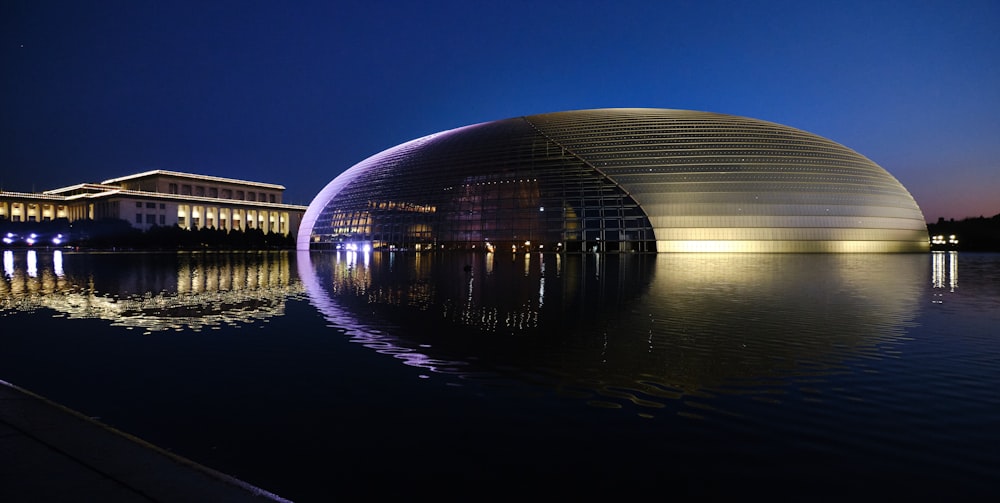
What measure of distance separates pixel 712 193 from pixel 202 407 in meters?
60.2

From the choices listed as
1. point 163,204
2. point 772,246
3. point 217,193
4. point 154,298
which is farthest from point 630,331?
point 217,193

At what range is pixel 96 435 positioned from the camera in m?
4.41

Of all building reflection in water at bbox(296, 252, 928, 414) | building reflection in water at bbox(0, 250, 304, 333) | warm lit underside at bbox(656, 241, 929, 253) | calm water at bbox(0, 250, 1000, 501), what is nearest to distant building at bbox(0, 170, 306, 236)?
warm lit underside at bbox(656, 241, 929, 253)

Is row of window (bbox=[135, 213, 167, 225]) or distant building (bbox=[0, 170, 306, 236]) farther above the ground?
distant building (bbox=[0, 170, 306, 236])

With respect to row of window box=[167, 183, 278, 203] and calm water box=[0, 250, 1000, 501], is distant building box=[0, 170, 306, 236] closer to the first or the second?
row of window box=[167, 183, 278, 203]

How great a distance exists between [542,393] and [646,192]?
56.5 m

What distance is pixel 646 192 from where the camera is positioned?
201 feet

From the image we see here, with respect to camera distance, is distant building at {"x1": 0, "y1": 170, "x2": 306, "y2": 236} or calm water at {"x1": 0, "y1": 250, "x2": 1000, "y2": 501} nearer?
calm water at {"x1": 0, "y1": 250, "x2": 1000, "y2": 501}

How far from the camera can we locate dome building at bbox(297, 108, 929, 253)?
61125mm

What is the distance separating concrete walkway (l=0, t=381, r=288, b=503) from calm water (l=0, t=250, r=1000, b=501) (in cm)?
74

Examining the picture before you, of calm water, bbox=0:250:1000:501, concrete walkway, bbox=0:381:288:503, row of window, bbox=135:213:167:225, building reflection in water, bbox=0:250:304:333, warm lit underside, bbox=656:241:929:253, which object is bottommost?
calm water, bbox=0:250:1000:501

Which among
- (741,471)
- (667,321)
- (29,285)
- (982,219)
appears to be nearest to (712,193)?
(667,321)

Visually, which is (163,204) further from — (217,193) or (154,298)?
(154,298)

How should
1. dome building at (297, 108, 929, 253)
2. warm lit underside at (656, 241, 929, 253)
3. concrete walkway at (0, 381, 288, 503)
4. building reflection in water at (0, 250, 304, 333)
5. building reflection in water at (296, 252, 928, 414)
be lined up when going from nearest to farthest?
concrete walkway at (0, 381, 288, 503)
building reflection in water at (296, 252, 928, 414)
building reflection in water at (0, 250, 304, 333)
warm lit underside at (656, 241, 929, 253)
dome building at (297, 108, 929, 253)
